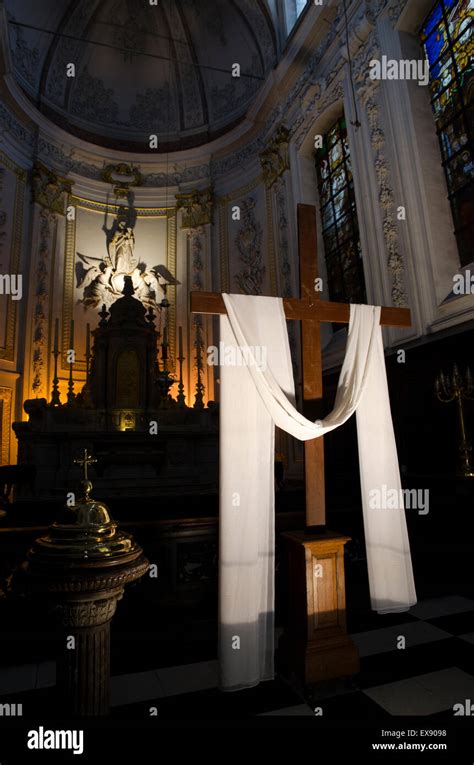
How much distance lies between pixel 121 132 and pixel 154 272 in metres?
4.02

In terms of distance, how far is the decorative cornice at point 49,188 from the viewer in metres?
9.39

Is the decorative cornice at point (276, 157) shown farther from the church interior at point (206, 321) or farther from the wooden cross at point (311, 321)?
the wooden cross at point (311, 321)

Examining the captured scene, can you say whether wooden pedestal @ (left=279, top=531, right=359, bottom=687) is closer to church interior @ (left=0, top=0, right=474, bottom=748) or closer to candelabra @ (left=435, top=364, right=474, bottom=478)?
church interior @ (left=0, top=0, right=474, bottom=748)

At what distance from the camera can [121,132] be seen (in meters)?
11.2

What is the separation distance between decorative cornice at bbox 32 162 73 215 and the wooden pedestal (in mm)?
9796

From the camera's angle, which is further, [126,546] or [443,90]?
[443,90]

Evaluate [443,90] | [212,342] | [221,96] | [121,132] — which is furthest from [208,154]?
[443,90]

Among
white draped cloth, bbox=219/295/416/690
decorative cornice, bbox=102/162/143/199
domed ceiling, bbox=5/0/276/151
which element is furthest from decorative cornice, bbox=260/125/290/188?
white draped cloth, bbox=219/295/416/690

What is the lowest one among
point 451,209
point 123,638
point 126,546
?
point 123,638

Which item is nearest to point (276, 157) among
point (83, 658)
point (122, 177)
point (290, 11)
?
point (290, 11)

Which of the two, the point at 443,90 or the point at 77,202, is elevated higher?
the point at 77,202

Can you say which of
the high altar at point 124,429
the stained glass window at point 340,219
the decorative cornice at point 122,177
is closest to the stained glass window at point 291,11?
the stained glass window at point 340,219

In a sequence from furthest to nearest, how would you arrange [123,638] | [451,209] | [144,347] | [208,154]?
[208,154], [144,347], [451,209], [123,638]

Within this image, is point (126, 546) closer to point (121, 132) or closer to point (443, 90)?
point (443, 90)
